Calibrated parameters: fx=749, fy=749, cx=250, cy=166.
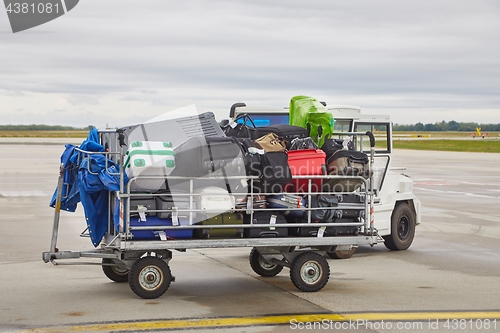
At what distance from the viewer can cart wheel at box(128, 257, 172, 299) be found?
8.54 metres

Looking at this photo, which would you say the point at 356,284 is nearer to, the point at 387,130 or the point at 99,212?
the point at 99,212

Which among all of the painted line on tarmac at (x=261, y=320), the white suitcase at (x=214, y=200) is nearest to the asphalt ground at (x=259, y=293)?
the painted line on tarmac at (x=261, y=320)

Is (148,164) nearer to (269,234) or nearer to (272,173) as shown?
(272,173)

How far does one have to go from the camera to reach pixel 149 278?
8.59 meters

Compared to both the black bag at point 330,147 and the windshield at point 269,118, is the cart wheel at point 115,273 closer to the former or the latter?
the black bag at point 330,147

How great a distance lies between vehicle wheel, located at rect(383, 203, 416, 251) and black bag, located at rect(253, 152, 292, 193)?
4668 mm

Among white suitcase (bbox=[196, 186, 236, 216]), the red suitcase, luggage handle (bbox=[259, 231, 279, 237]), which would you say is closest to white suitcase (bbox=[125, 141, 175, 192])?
white suitcase (bbox=[196, 186, 236, 216])

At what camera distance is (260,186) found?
894 cm

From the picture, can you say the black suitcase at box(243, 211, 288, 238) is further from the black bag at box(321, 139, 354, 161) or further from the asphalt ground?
the black bag at box(321, 139, 354, 161)

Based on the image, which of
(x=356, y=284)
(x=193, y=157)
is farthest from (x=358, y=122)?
(x=193, y=157)

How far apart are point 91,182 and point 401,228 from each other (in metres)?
6.57

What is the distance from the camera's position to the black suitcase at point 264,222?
8.91 metres

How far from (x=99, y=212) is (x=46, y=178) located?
2142cm

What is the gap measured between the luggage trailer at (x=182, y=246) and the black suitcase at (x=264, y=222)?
2.5 inches
